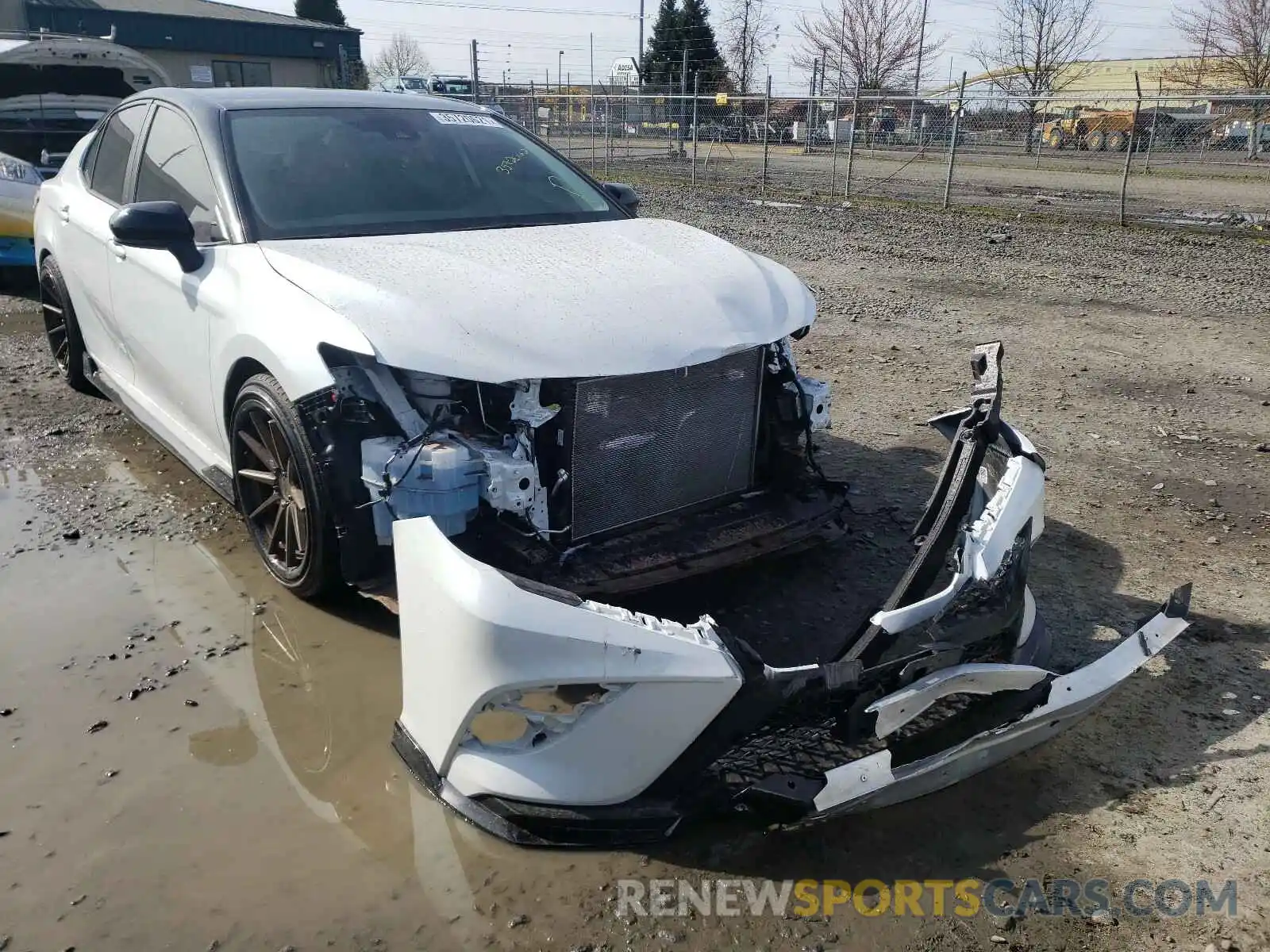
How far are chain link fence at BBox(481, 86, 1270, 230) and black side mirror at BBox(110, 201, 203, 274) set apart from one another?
13478mm

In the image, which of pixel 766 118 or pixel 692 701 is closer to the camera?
pixel 692 701

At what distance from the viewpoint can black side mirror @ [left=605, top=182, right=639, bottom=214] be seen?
4801 millimetres

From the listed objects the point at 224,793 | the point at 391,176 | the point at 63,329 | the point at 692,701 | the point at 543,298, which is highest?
the point at 391,176

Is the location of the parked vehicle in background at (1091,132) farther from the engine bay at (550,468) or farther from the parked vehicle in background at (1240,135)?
the engine bay at (550,468)

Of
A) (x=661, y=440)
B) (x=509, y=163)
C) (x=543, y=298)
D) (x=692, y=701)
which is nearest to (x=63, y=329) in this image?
(x=509, y=163)

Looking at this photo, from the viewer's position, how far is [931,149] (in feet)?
64.8

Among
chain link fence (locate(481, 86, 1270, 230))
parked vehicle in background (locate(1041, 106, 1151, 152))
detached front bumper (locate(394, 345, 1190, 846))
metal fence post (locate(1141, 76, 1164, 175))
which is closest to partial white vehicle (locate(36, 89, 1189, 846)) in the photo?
detached front bumper (locate(394, 345, 1190, 846))

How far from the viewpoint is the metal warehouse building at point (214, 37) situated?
34250 millimetres

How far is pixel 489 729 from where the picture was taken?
2791 mm

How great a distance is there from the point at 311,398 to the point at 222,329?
0.75m

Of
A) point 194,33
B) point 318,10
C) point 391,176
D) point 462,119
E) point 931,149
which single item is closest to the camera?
point 391,176

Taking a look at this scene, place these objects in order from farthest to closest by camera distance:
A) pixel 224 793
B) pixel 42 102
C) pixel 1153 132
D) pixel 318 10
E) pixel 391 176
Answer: pixel 318 10 → pixel 1153 132 → pixel 42 102 → pixel 391 176 → pixel 224 793

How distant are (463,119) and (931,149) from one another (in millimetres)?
17141

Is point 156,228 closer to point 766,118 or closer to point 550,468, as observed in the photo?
point 550,468
